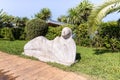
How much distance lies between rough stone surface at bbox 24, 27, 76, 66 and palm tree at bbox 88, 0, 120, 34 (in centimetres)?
127

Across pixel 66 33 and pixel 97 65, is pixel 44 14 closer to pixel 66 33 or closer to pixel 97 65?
pixel 66 33

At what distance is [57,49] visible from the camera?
10820 millimetres

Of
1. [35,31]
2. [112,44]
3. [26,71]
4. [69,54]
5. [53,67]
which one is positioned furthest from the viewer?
[35,31]

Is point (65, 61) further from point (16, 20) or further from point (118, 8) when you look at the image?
point (16, 20)

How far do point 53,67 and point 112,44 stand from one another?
5.96 m

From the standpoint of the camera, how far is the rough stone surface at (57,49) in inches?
414

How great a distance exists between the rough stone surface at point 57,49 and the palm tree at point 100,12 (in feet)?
4.15

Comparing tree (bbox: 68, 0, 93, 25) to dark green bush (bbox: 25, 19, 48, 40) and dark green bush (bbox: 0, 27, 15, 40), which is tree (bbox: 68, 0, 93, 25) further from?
dark green bush (bbox: 0, 27, 15, 40)

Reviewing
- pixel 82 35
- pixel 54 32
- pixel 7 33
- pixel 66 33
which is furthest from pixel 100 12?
pixel 7 33

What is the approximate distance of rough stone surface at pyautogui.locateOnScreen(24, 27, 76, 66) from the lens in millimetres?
A: 10508

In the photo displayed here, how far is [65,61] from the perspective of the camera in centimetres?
1041

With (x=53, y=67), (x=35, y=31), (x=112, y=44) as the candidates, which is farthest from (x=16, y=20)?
(x=53, y=67)

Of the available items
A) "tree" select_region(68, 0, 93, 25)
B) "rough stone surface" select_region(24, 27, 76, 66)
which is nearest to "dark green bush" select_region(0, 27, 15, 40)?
"tree" select_region(68, 0, 93, 25)

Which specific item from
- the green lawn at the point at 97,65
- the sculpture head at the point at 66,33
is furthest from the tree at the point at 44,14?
the sculpture head at the point at 66,33
